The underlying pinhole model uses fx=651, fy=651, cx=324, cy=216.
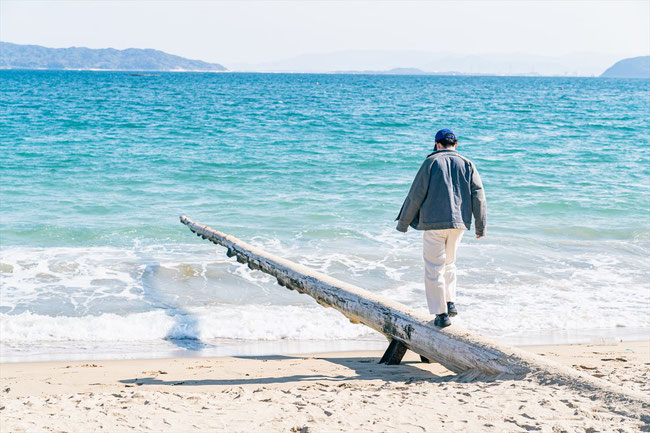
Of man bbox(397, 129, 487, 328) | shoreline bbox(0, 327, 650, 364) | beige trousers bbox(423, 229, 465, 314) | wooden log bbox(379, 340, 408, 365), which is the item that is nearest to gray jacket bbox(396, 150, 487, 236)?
man bbox(397, 129, 487, 328)

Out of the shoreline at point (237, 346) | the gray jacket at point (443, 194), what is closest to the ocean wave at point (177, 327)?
the shoreline at point (237, 346)

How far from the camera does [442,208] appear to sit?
18.0ft

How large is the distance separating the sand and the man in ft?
2.92

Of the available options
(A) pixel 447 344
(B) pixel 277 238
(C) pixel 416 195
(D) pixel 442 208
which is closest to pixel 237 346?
(A) pixel 447 344

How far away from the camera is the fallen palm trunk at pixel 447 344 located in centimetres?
488

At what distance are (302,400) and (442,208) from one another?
1.95 m

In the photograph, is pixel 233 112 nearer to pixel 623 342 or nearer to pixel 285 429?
pixel 623 342

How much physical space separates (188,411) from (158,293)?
546 cm

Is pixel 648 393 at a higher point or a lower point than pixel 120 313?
higher

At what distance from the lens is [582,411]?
4.43 metres

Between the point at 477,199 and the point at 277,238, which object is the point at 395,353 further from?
the point at 277,238

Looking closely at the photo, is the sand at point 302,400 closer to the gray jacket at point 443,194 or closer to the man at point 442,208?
the man at point 442,208

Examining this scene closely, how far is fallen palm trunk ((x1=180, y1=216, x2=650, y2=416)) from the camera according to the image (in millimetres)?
4879

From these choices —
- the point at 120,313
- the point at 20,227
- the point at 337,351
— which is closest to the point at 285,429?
the point at 337,351
